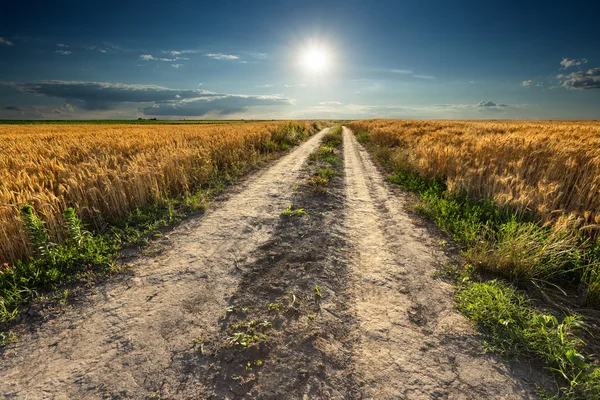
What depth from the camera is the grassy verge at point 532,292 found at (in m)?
2.57

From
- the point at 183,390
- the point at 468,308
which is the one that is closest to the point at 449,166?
the point at 468,308

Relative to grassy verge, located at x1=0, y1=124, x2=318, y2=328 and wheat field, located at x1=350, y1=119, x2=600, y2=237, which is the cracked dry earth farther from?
wheat field, located at x1=350, y1=119, x2=600, y2=237

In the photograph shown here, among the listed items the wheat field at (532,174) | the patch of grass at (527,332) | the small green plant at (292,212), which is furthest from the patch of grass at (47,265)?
the wheat field at (532,174)

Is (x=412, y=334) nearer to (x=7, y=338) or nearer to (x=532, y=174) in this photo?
(x=7, y=338)

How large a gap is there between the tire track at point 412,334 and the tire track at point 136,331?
69.6 inches

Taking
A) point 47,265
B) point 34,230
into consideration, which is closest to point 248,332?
point 47,265

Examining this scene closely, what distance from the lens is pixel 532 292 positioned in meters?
3.68

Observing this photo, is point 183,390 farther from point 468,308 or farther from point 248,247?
point 468,308

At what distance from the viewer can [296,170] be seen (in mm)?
11008

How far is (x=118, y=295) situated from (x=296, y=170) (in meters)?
8.17

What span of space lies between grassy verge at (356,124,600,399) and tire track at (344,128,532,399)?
0.88 ft

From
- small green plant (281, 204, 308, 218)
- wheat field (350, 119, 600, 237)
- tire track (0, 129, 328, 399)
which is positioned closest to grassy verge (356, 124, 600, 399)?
wheat field (350, 119, 600, 237)

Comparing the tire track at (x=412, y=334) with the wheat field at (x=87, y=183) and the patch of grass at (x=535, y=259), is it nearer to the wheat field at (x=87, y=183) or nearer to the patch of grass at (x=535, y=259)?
the patch of grass at (x=535, y=259)

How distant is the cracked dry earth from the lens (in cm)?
240
